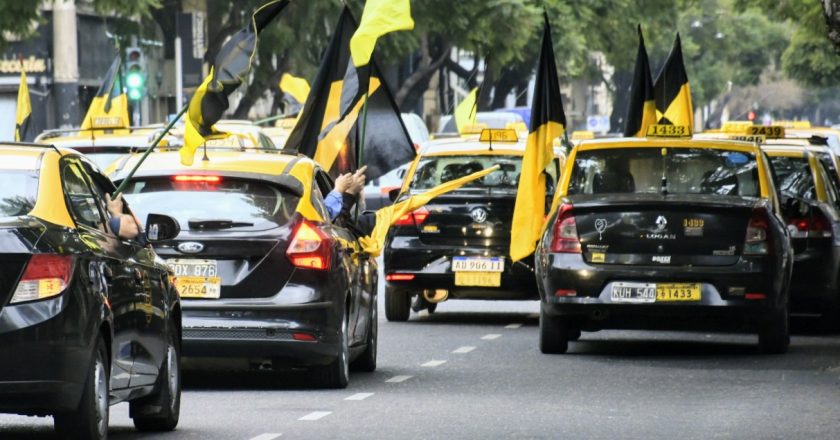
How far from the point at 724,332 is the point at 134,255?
30.3 ft

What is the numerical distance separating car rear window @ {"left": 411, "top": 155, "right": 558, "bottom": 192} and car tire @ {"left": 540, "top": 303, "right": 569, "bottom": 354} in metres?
3.52

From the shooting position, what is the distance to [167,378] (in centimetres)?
1068

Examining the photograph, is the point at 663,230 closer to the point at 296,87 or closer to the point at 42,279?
the point at 42,279

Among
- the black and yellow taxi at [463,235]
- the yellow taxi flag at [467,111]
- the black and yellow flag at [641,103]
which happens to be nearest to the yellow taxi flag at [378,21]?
the black and yellow taxi at [463,235]

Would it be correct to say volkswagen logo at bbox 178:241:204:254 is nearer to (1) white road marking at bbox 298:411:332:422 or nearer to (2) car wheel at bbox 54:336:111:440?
(1) white road marking at bbox 298:411:332:422

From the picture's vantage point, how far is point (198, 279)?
12.8m

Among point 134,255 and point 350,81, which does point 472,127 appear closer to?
point 350,81

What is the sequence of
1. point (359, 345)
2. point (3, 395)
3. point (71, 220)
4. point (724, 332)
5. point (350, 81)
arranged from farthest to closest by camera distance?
point (724, 332) < point (350, 81) < point (359, 345) < point (71, 220) < point (3, 395)

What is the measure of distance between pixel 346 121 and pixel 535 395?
4.49 metres

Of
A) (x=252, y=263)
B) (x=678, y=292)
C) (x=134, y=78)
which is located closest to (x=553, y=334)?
(x=678, y=292)

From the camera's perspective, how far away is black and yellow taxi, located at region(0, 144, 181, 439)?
852 cm

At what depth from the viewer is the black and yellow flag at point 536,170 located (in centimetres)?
1786

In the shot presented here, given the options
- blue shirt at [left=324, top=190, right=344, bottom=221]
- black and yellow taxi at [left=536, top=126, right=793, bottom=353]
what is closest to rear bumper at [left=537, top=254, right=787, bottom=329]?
black and yellow taxi at [left=536, top=126, right=793, bottom=353]

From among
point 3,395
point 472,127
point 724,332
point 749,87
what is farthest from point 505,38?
point 749,87
